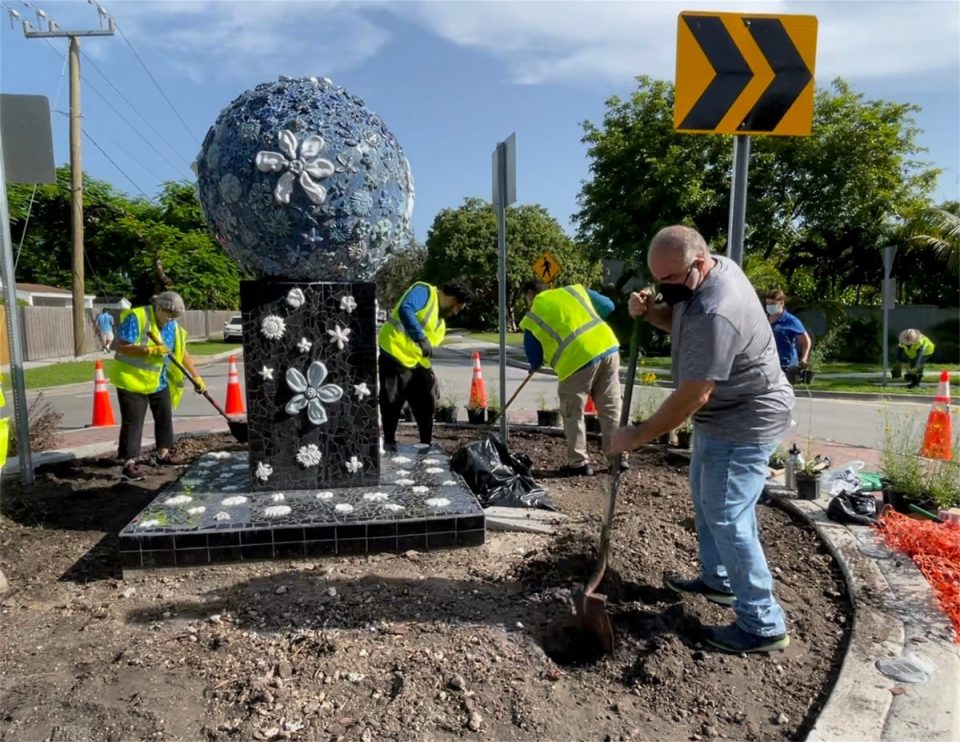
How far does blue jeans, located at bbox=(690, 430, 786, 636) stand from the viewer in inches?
110

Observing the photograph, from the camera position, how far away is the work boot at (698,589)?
10.5 feet

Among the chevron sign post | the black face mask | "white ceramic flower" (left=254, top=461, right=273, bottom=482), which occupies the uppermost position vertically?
the chevron sign post

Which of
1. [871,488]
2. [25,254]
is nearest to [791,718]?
[871,488]

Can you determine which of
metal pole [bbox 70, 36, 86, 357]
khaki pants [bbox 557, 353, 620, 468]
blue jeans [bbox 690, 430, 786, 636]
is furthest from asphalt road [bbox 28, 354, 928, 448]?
metal pole [bbox 70, 36, 86, 357]

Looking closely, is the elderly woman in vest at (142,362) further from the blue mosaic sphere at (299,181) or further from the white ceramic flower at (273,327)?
the white ceramic flower at (273,327)

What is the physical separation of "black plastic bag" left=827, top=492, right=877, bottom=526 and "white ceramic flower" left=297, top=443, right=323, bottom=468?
131 inches

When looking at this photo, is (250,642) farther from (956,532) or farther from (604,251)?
(604,251)

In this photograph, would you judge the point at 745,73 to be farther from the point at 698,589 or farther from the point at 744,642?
the point at 744,642

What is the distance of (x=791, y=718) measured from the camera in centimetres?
242

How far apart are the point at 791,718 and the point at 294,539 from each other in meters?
2.55

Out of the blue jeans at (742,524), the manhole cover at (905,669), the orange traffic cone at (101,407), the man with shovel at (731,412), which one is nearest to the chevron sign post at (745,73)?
the man with shovel at (731,412)

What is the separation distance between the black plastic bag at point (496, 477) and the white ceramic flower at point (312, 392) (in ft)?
3.61

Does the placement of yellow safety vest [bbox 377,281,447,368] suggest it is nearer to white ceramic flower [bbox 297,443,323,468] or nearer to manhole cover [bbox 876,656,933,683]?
white ceramic flower [bbox 297,443,323,468]

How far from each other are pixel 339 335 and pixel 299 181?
0.99 metres
